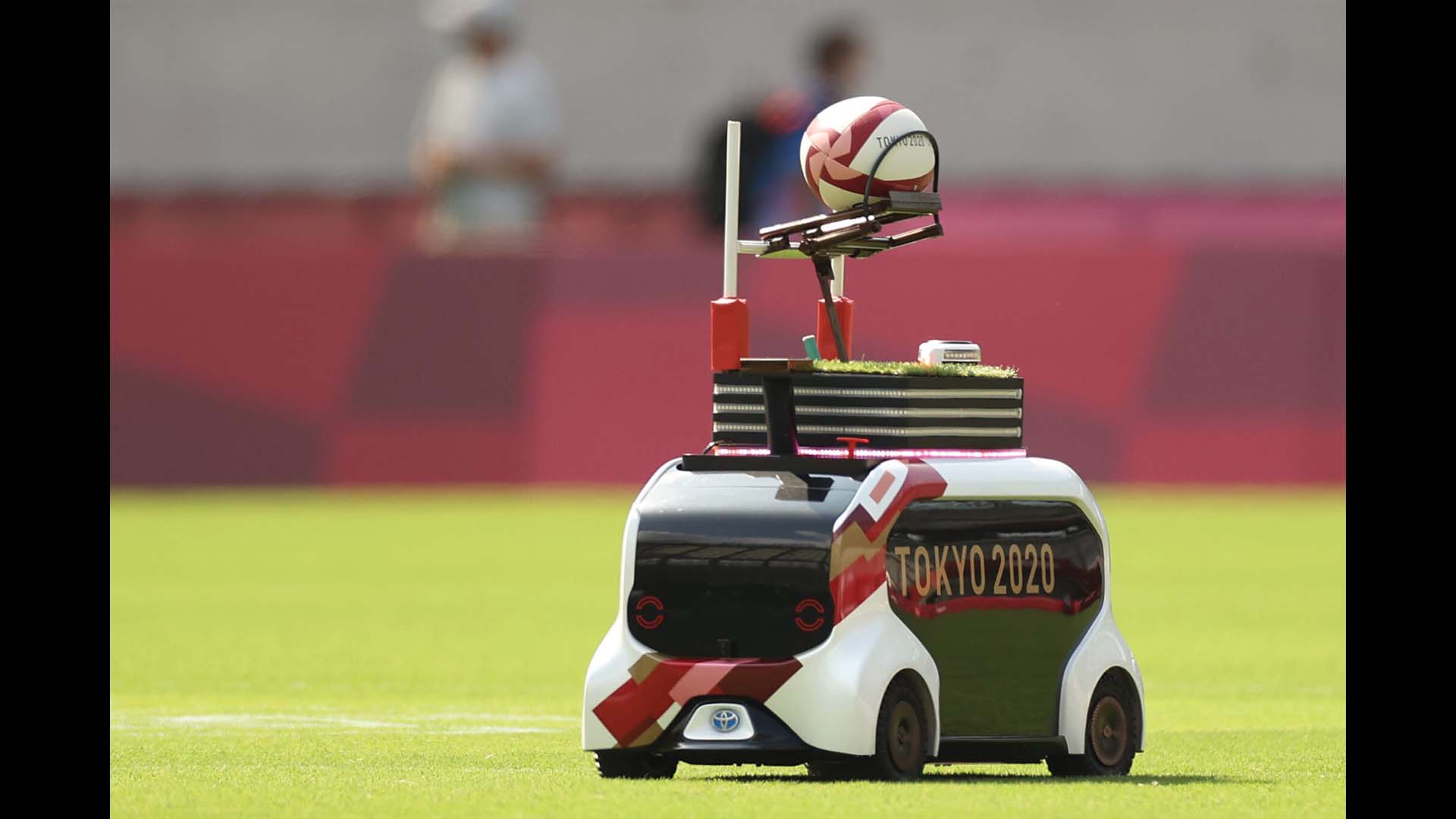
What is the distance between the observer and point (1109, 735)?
1054 cm

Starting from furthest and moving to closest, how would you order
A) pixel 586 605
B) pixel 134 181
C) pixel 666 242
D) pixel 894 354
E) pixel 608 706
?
1. pixel 134 181
2. pixel 666 242
3. pixel 894 354
4. pixel 586 605
5. pixel 608 706

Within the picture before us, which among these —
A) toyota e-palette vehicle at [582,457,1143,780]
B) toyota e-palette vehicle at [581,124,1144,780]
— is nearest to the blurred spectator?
toyota e-palette vehicle at [581,124,1144,780]

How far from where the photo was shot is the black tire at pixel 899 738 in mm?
9734

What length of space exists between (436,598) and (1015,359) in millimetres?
7210

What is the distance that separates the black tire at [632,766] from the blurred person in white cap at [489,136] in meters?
18.8

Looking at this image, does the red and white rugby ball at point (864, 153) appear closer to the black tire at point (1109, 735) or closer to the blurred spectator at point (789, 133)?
the black tire at point (1109, 735)

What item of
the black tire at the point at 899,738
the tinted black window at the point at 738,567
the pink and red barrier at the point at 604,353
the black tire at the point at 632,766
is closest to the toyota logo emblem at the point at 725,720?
the tinted black window at the point at 738,567

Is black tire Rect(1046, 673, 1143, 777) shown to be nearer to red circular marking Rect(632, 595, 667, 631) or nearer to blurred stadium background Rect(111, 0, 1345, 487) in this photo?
red circular marking Rect(632, 595, 667, 631)

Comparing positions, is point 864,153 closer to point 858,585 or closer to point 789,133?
point 858,585

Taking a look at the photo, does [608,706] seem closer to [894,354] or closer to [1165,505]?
[894,354]

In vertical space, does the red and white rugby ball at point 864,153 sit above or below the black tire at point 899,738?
above

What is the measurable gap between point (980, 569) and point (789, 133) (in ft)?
39.4
